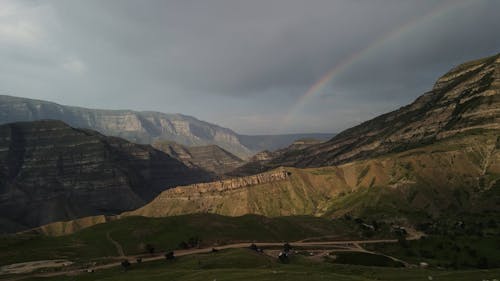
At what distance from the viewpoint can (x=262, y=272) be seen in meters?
106

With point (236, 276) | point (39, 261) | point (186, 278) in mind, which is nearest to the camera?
point (236, 276)

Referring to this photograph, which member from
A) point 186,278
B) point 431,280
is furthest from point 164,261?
point 431,280

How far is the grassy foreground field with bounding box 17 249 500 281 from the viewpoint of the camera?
9381 cm

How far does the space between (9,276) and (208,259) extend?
81252 mm

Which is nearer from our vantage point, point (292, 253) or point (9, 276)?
point (9, 276)

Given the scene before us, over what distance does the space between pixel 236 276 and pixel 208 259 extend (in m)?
60.5

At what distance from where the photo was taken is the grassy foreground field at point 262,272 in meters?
93.8

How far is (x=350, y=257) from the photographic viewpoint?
19438 cm

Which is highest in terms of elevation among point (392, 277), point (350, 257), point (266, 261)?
point (392, 277)

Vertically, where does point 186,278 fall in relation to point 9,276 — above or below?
above

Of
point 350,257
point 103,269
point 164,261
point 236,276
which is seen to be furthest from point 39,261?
point 350,257

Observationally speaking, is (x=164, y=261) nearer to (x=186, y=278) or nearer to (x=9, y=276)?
(x=9, y=276)

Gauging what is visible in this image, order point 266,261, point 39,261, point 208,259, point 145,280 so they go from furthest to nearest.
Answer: point 39,261
point 208,259
point 266,261
point 145,280

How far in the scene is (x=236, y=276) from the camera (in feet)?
329
